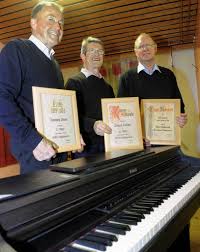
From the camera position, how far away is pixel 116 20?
4.48 metres

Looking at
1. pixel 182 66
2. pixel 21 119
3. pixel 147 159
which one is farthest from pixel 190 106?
pixel 21 119

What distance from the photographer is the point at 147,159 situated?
1.62 m

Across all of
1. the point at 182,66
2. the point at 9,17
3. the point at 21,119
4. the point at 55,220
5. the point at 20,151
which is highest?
the point at 9,17

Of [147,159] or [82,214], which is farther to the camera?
[147,159]

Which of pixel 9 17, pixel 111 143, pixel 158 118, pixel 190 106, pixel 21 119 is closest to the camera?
pixel 21 119

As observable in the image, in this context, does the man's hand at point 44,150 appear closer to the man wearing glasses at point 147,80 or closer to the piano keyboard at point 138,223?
the piano keyboard at point 138,223

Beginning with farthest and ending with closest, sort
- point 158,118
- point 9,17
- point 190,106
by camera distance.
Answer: point 190,106 → point 9,17 → point 158,118

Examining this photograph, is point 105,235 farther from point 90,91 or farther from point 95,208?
point 90,91

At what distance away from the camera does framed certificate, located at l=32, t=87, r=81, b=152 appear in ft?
4.95

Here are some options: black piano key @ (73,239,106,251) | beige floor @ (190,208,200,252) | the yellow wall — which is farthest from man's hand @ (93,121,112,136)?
the yellow wall

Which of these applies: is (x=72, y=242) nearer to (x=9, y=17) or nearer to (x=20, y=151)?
(x=20, y=151)

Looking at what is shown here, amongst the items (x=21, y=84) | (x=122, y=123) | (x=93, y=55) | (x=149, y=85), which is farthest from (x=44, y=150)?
(x=149, y=85)

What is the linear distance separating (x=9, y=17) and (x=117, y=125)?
10.3 ft

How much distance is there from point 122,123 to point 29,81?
699 millimetres
